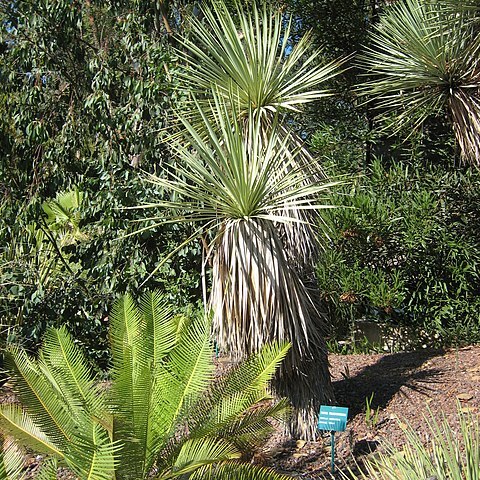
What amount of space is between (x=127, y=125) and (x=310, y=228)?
2632 mm

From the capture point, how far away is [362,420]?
512 cm

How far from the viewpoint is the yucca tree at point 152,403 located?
3699 mm

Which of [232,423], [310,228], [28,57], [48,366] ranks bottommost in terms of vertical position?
[232,423]

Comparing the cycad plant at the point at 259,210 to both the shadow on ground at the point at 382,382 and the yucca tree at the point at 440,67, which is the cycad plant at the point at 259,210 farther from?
the yucca tree at the point at 440,67

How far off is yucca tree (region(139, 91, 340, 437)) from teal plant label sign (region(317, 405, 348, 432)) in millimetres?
456

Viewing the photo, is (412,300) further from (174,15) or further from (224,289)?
(174,15)

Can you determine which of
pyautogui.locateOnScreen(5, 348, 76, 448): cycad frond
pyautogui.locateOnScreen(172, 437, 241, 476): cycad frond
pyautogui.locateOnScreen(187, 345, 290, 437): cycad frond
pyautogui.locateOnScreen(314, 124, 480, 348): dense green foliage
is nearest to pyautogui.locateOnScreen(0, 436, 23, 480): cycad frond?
pyautogui.locateOnScreen(5, 348, 76, 448): cycad frond

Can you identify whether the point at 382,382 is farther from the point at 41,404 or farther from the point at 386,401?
the point at 41,404

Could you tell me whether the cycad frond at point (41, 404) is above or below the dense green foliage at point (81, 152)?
below

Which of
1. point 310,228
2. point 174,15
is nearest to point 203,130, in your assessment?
point 310,228

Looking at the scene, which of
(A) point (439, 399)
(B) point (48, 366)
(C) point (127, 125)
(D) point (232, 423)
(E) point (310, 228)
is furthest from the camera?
(C) point (127, 125)

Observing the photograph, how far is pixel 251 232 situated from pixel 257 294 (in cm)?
40

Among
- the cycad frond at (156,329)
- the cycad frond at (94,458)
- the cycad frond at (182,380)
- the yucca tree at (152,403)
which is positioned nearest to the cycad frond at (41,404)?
the yucca tree at (152,403)

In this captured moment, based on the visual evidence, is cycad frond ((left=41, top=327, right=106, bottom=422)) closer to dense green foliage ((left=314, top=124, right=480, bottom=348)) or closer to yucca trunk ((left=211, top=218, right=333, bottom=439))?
yucca trunk ((left=211, top=218, right=333, bottom=439))
